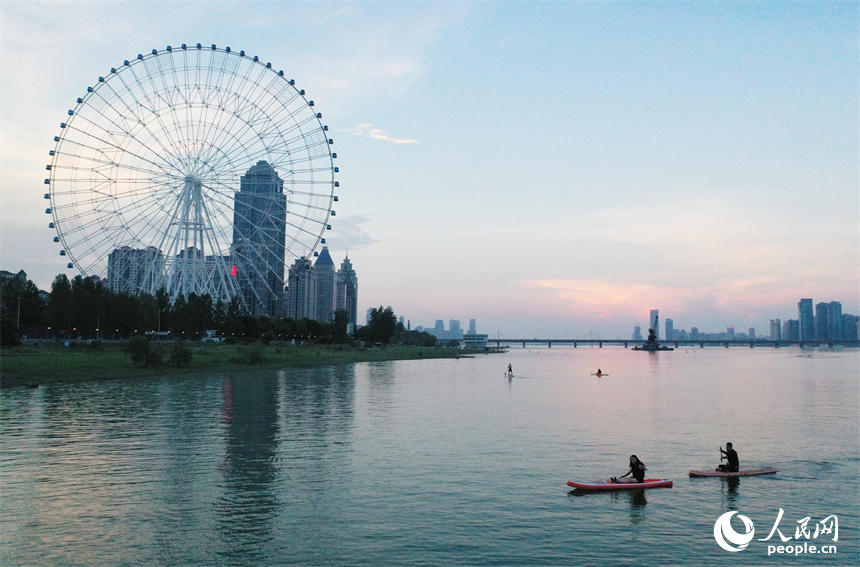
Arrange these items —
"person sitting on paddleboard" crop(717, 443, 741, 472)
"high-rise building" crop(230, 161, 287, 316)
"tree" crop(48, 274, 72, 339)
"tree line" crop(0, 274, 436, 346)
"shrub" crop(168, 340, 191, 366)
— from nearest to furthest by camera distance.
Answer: "person sitting on paddleboard" crop(717, 443, 741, 472)
"shrub" crop(168, 340, 191, 366)
"high-rise building" crop(230, 161, 287, 316)
"tree" crop(48, 274, 72, 339)
"tree line" crop(0, 274, 436, 346)

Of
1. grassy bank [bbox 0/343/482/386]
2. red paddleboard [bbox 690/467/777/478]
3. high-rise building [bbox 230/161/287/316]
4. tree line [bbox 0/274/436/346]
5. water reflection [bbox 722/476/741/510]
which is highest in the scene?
high-rise building [bbox 230/161/287/316]

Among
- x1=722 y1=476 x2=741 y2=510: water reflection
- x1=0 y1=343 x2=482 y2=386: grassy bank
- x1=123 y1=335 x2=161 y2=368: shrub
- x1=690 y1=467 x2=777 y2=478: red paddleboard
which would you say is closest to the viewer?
x1=722 y1=476 x2=741 y2=510: water reflection

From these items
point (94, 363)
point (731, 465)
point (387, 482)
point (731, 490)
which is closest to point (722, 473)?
point (731, 465)

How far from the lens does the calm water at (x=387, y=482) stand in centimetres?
2495

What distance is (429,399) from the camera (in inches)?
3172

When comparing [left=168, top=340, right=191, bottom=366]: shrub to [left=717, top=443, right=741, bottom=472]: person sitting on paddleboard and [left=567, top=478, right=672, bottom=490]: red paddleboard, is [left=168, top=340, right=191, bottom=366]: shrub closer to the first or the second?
[left=567, top=478, right=672, bottom=490]: red paddleboard

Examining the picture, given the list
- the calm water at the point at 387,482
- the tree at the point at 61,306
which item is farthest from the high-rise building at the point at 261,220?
the calm water at the point at 387,482

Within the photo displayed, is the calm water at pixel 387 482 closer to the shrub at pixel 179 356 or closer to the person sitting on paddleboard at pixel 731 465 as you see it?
the person sitting on paddleboard at pixel 731 465

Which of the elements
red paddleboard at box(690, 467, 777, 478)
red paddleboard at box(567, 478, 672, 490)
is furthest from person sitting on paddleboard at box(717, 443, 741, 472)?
red paddleboard at box(567, 478, 672, 490)

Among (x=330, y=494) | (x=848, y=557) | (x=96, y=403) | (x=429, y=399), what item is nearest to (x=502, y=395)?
(x=429, y=399)

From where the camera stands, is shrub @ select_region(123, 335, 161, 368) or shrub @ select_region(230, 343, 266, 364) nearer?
shrub @ select_region(123, 335, 161, 368)

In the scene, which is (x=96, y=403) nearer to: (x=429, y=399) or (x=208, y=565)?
(x=429, y=399)

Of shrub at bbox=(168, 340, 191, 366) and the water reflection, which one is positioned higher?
shrub at bbox=(168, 340, 191, 366)

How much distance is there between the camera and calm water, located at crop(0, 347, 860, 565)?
25.0 m
